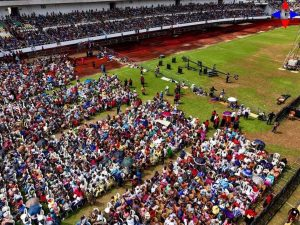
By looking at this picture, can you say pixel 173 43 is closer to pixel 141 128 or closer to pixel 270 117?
pixel 270 117

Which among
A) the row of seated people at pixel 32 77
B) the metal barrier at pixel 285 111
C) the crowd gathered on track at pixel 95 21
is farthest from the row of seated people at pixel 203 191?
the crowd gathered on track at pixel 95 21

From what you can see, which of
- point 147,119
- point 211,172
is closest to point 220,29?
point 147,119

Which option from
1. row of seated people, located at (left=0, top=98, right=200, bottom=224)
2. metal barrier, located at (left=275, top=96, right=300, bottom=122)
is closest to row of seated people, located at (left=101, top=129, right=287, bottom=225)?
row of seated people, located at (left=0, top=98, right=200, bottom=224)

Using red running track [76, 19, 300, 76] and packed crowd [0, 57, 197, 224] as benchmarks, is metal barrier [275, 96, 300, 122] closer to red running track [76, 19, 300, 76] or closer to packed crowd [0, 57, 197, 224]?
packed crowd [0, 57, 197, 224]

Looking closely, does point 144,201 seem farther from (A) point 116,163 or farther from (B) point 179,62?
(B) point 179,62

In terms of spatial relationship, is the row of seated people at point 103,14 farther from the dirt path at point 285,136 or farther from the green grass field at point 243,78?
the dirt path at point 285,136

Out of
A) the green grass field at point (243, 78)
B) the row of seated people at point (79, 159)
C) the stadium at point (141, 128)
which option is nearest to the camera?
the stadium at point (141, 128)

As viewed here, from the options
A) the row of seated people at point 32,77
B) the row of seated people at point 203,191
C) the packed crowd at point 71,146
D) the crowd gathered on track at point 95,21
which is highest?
the crowd gathered on track at point 95,21
